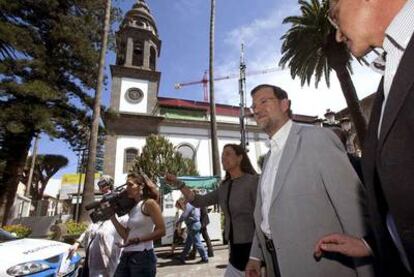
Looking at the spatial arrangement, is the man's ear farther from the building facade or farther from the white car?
the building facade

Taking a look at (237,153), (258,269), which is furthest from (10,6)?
(258,269)

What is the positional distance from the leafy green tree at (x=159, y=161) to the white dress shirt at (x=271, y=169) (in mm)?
22960

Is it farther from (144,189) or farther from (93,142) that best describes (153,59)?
(144,189)

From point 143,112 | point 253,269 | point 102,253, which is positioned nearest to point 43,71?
point 102,253

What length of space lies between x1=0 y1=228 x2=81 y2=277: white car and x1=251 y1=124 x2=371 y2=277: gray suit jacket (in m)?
4.32

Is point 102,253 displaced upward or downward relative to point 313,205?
downward

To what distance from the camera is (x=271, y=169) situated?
2365mm

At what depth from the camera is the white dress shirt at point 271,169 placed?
88.1 inches

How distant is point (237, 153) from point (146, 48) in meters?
32.3

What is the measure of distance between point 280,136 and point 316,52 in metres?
17.0

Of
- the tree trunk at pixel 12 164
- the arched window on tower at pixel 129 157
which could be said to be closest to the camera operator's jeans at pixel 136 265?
the tree trunk at pixel 12 164

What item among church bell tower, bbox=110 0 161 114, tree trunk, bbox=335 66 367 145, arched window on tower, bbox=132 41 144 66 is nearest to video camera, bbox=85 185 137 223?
tree trunk, bbox=335 66 367 145

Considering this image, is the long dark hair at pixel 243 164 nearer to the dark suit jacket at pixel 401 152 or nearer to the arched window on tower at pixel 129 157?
the dark suit jacket at pixel 401 152

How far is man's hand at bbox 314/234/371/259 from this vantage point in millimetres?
1479
